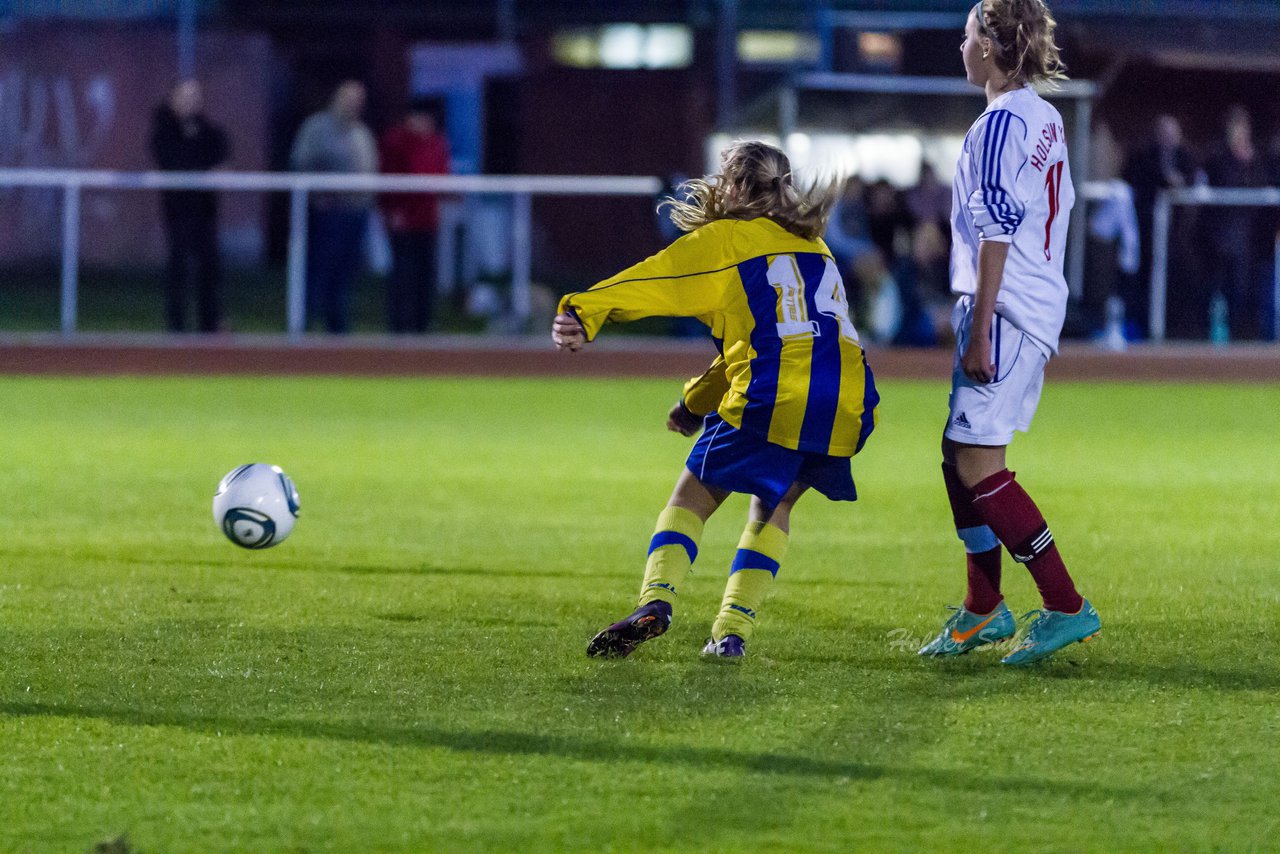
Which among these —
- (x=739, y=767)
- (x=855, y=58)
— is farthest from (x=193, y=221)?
(x=739, y=767)

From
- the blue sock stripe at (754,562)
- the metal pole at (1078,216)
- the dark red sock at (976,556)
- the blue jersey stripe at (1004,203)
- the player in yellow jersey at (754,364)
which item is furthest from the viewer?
the metal pole at (1078,216)

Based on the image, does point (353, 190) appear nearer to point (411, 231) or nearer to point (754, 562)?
point (411, 231)

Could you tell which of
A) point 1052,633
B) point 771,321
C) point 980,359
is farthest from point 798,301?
point 1052,633

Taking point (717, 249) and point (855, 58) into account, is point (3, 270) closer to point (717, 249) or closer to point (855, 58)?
point (855, 58)

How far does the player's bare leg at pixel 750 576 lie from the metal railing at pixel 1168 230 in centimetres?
1264

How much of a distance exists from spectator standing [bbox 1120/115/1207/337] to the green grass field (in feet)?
25.6

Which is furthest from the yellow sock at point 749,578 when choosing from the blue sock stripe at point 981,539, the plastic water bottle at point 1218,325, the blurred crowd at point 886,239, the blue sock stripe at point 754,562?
the plastic water bottle at point 1218,325

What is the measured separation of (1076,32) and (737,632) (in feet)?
53.2

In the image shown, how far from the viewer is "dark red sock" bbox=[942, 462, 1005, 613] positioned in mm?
5039

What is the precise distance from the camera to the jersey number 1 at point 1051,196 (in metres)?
4.76

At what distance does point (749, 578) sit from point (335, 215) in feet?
39.0

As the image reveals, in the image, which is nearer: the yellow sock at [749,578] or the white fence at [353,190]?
the yellow sock at [749,578]

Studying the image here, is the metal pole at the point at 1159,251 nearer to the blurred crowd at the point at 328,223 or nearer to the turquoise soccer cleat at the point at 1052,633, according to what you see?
the blurred crowd at the point at 328,223

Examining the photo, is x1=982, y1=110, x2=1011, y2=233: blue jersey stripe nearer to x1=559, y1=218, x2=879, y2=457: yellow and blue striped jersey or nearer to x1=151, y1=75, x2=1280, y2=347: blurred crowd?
x1=559, y1=218, x2=879, y2=457: yellow and blue striped jersey
